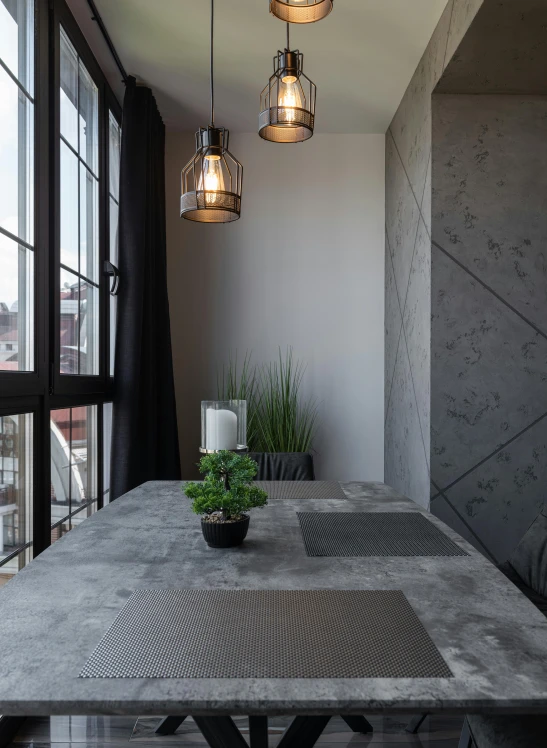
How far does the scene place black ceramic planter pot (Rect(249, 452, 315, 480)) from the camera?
280cm

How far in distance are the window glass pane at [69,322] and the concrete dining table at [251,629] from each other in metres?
1.22

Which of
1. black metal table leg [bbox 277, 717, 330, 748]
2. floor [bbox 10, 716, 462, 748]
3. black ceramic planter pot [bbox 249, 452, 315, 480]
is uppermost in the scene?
black ceramic planter pot [bbox 249, 452, 315, 480]

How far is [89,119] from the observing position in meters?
3.21

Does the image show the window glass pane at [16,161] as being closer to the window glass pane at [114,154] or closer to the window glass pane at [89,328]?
the window glass pane at [89,328]

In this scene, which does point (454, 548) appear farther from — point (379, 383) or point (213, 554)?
point (379, 383)

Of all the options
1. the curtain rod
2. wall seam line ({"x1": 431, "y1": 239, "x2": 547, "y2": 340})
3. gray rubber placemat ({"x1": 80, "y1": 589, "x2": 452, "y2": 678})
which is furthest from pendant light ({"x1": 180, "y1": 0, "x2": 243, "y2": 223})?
wall seam line ({"x1": 431, "y1": 239, "x2": 547, "y2": 340})

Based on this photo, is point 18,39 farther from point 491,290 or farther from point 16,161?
point 491,290

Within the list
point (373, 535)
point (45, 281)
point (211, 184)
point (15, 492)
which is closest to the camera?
point (373, 535)

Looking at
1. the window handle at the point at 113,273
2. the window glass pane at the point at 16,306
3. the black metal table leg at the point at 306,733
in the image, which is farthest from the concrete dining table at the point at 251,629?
the window handle at the point at 113,273

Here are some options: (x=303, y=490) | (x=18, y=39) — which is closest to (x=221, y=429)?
(x=303, y=490)

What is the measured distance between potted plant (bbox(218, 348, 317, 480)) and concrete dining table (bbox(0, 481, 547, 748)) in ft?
7.13

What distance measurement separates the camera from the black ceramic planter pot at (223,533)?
1.45 meters

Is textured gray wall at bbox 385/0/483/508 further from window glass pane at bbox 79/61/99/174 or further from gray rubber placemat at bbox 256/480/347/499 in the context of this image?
window glass pane at bbox 79/61/99/174

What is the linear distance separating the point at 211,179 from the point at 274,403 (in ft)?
7.49
